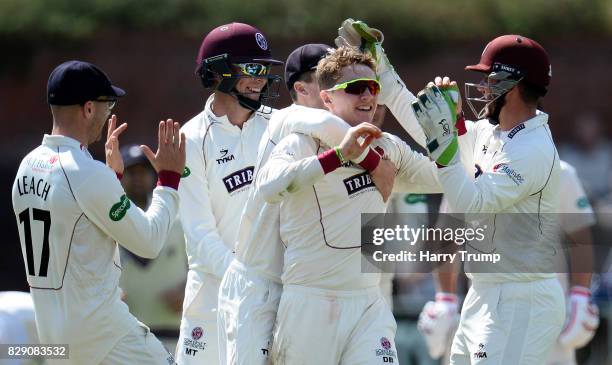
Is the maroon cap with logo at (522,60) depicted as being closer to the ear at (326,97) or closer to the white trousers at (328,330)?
the ear at (326,97)

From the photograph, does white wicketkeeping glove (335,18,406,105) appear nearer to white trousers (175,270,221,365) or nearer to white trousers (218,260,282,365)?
white trousers (218,260,282,365)

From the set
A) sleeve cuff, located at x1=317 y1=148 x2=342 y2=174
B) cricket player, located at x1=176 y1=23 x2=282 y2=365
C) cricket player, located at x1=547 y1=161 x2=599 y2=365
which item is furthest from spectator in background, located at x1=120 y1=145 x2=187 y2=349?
sleeve cuff, located at x1=317 y1=148 x2=342 y2=174

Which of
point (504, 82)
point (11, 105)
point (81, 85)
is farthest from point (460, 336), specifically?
point (11, 105)

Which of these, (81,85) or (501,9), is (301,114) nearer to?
(81,85)

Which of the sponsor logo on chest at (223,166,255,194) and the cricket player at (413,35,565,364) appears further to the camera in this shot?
the sponsor logo on chest at (223,166,255,194)

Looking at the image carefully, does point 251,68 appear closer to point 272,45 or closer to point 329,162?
point 329,162

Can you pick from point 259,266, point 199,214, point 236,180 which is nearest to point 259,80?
point 236,180

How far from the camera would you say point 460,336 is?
6.43 meters

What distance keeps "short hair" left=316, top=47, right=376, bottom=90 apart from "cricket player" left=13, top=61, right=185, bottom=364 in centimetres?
83

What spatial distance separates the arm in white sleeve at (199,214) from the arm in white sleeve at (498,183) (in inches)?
59.3

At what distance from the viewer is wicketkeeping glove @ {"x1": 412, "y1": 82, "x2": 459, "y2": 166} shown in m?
5.90

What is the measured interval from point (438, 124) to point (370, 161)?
0.38 metres

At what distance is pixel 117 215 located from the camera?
5723 mm

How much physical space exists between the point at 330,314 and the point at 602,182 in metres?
10.6
